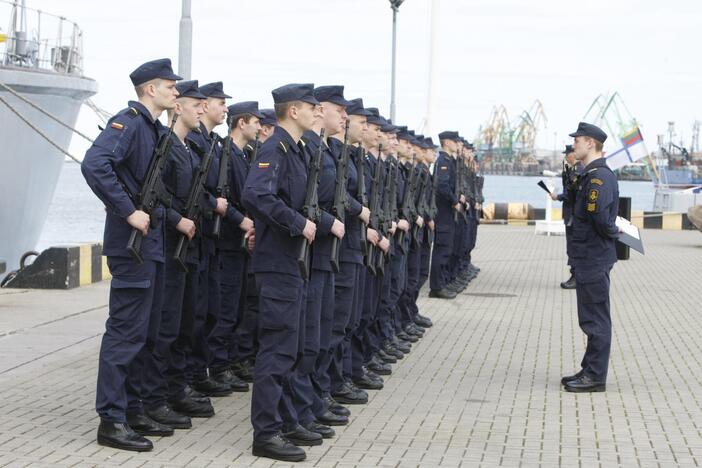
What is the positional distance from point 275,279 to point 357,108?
2723 millimetres

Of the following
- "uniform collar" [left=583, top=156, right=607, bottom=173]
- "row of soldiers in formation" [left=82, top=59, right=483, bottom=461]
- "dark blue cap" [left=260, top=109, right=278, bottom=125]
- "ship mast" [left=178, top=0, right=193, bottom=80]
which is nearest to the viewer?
"row of soldiers in formation" [left=82, top=59, right=483, bottom=461]

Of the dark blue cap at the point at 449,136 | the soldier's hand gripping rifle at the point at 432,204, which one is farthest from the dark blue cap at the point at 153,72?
the dark blue cap at the point at 449,136

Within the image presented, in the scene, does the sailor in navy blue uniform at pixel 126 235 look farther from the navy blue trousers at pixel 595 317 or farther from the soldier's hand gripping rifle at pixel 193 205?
the navy blue trousers at pixel 595 317

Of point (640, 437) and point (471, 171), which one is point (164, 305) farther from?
point (471, 171)

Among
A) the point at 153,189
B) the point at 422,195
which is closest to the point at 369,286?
the point at 153,189

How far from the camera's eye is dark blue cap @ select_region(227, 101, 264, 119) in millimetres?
9398

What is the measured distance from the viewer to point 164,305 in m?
7.62

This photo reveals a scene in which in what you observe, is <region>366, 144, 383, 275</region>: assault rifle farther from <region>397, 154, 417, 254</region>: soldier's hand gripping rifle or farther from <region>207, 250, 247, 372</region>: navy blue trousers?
<region>397, 154, 417, 254</region>: soldier's hand gripping rifle

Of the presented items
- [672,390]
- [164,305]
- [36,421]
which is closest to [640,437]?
[672,390]

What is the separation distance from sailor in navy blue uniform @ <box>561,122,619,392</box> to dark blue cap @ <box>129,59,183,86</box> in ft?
11.4

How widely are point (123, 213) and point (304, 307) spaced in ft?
3.61

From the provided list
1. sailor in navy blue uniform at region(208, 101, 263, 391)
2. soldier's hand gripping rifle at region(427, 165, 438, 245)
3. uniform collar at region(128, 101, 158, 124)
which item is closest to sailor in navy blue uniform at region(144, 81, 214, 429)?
uniform collar at region(128, 101, 158, 124)

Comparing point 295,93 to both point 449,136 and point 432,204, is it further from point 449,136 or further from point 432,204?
point 449,136

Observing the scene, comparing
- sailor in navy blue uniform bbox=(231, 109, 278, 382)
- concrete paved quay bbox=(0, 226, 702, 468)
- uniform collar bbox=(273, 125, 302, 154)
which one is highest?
uniform collar bbox=(273, 125, 302, 154)
